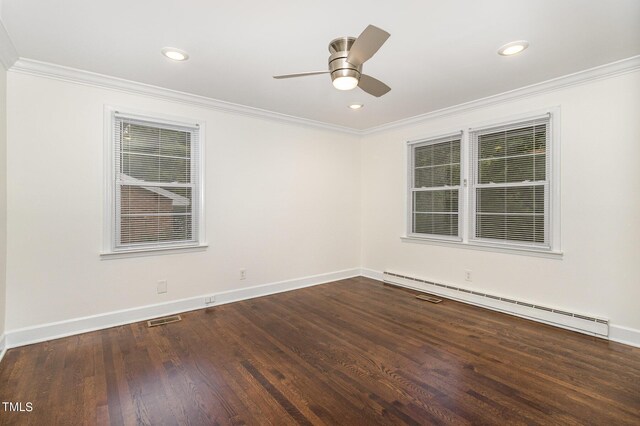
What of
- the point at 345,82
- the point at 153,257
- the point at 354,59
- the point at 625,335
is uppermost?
the point at 354,59

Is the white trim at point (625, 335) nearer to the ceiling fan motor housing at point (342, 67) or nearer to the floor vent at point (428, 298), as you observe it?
the floor vent at point (428, 298)

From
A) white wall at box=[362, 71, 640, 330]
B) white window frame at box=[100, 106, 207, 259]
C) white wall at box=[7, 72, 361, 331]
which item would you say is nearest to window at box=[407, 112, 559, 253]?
white wall at box=[362, 71, 640, 330]

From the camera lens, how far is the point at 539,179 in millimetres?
3525

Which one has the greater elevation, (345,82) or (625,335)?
(345,82)

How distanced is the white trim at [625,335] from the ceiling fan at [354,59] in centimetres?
309

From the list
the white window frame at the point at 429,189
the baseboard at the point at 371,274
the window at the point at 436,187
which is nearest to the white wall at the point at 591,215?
the white window frame at the point at 429,189

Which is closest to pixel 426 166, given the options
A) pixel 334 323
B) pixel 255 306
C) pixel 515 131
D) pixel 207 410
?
pixel 515 131

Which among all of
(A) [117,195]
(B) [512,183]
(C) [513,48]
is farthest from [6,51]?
(B) [512,183]

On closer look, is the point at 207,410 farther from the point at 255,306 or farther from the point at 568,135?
the point at 568,135

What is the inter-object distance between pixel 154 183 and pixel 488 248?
4033 millimetres

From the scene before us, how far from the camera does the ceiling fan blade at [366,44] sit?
5.94 feet

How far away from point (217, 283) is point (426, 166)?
3.35m

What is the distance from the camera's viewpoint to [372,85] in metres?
2.45

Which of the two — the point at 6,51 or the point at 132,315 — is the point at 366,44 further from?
the point at 132,315
